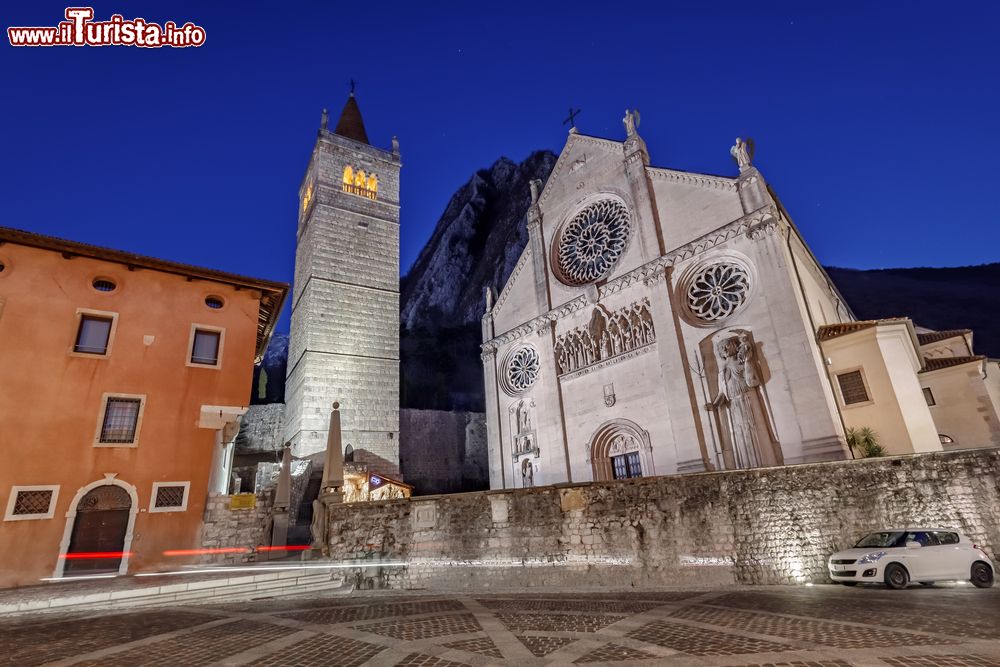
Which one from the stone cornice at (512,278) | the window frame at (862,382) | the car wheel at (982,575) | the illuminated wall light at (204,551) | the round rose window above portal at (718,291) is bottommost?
the car wheel at (982,575)

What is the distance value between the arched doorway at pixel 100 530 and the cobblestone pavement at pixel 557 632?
4139 millimetres

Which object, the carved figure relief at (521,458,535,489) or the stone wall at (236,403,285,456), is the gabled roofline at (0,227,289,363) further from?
the stone wall at (236,403,285,456)

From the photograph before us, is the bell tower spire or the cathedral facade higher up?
the bell tower spire

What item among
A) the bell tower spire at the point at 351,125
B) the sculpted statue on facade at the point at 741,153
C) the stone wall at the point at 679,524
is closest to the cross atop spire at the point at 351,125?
the bell tower spire at the point at 351,125

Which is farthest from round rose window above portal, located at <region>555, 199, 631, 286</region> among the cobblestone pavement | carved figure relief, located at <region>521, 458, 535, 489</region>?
the cobblestone pavement

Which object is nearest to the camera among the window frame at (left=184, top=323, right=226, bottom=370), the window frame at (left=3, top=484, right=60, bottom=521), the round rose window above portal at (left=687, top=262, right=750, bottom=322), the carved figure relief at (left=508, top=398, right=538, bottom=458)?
the window frame at (left=3, top=484, right=60, bottom=521)

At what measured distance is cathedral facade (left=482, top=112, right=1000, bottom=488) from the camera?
15117mm

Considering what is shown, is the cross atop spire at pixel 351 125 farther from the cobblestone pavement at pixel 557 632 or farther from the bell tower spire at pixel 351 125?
the cobblestone pavement at pixel 557 632

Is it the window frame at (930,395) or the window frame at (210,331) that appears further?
the window frame at (930,395)

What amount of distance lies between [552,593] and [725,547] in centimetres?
367

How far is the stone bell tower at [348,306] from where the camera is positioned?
26.1 meters

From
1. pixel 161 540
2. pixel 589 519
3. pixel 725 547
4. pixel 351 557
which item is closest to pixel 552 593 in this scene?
pixel 589 519

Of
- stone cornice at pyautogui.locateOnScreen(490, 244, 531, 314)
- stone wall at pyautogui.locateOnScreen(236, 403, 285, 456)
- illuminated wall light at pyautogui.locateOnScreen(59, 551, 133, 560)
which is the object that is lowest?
illuminated wall light at pyautogui.locateOnScreen(59, 551, 133, 560)

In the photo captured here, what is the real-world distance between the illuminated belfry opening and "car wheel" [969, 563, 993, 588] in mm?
31770
